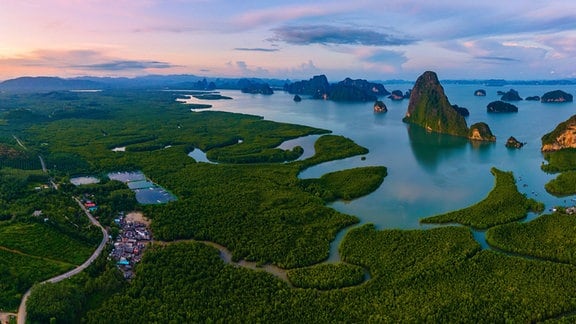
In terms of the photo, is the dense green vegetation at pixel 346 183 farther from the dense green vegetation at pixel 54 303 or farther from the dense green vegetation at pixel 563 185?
the dense green vegetation at pixel 54 303

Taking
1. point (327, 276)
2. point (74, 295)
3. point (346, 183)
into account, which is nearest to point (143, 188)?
point (346, 183)

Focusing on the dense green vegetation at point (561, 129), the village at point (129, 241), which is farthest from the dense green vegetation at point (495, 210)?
the dense green vegetation at point (561, 129)

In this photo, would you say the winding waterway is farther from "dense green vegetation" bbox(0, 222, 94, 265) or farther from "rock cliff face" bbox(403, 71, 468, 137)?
"dense green vegetation" bbox(0, 222, 94, 265)

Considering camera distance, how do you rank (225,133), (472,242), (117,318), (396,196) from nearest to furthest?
1. (117,318)
2. (472,242)
3. (396,196)
4. (225,133)

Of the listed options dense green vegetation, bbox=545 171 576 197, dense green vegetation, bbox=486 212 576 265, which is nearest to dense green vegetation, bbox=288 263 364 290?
dense green vegetation, bbox=486 212 576 265

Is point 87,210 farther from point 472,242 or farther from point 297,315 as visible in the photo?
point 472,242

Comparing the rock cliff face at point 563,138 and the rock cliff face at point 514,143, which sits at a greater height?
the rock cliff face at point 563,138

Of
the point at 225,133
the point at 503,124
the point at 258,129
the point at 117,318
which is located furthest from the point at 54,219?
the point at 503,124
